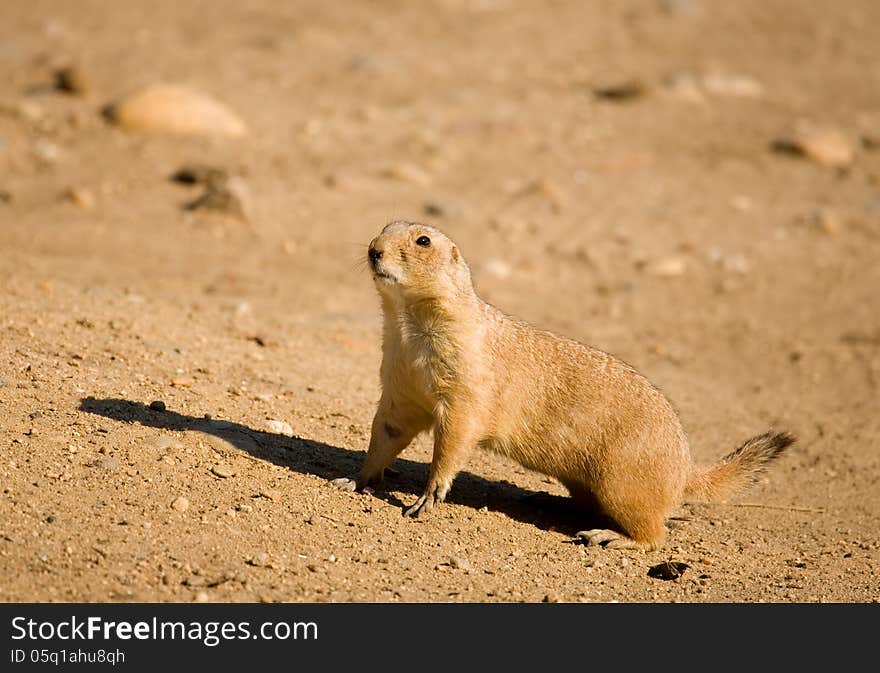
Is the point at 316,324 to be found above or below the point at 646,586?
below

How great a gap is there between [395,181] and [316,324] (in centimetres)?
380

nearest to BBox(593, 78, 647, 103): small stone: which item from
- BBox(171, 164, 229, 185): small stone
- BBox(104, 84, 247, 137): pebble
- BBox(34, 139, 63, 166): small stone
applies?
BBox(104, 84, 247, 137): pebble

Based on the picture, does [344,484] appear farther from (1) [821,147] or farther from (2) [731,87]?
(2) [731,87]

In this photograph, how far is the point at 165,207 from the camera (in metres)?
11.7

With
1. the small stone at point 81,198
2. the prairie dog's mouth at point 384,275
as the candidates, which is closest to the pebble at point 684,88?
the small stone at point 81,198

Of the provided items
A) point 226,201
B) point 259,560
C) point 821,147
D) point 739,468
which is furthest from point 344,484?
point 821,147

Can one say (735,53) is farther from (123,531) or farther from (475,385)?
(123,531)

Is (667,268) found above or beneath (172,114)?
beneath

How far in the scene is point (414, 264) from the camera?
19.1ft

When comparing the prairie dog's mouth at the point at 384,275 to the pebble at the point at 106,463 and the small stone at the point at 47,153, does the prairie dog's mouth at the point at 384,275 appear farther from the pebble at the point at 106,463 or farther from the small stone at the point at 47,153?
the small stone at the point at 47,153

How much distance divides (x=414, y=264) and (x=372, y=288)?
5.01m

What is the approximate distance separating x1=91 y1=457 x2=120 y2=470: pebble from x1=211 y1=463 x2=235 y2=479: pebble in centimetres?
49

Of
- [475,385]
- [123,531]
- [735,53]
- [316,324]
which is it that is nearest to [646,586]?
[475,385]

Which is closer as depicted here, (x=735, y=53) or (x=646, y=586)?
(x=646, y=586)
